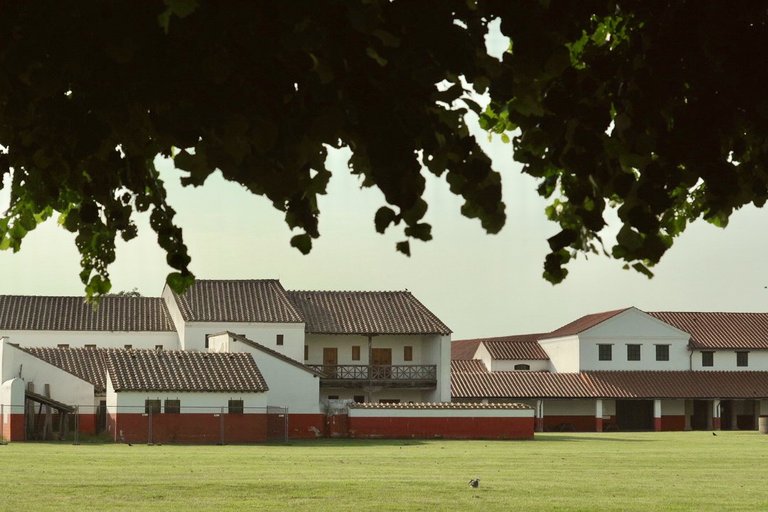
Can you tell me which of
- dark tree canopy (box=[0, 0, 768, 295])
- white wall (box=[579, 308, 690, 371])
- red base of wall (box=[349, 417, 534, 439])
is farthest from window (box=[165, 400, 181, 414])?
dark tree canopy (box=[0, 0, 768, 295])

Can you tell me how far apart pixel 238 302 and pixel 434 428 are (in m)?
20.7

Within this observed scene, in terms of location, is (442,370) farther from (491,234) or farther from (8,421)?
(491,234)

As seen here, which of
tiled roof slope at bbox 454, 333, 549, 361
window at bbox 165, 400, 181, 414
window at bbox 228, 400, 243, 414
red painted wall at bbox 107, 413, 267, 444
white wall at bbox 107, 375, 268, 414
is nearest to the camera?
red painted wall at bbox 107, 413, 267, 444

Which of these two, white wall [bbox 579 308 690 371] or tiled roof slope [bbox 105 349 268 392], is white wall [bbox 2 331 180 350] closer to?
tiled roof slope [bbox 105 349 268 392]

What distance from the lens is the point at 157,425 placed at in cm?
4897

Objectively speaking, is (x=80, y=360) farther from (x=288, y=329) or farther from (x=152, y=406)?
(x=288, y=329)

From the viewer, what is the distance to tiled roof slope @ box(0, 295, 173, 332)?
7119cm

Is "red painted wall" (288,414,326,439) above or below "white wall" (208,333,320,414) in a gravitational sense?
below

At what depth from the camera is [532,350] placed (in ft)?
285

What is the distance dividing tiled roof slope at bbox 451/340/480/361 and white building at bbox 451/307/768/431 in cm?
1046

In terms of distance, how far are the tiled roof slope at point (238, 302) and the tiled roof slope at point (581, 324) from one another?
19661mm

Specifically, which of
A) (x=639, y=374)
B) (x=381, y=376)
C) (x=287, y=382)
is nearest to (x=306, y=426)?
(x=287, y=382)

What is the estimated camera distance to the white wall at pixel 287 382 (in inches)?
2258

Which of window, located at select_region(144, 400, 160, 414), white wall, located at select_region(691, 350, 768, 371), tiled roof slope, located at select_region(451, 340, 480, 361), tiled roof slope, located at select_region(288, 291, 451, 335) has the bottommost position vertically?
window, located at select_region(144, 400, 160, 414)
